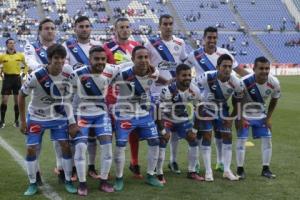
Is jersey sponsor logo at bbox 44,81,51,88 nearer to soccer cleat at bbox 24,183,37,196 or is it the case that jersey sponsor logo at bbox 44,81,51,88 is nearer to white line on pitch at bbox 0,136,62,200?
soccer cleat at bbox 24,183,37,196

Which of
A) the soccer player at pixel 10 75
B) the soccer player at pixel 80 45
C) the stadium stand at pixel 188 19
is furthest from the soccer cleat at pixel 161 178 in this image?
the stadium stand at pixel 188 19

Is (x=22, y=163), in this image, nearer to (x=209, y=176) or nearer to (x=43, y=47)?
(x=43, y=47)

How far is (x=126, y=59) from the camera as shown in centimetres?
809

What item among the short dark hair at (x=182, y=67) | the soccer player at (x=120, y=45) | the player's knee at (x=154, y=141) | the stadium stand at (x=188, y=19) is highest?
the stadium stand at (x=188, y=19)

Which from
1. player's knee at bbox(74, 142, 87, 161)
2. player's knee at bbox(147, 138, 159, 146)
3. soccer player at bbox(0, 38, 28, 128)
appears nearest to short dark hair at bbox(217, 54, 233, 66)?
player's knee at bbox(147, 138, 159, 146)

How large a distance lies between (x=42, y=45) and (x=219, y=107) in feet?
9.36

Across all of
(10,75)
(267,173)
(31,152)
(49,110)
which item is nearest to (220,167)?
(267,173)

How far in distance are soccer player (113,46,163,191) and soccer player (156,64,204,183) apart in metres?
0.38

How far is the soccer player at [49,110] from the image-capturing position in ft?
23.2

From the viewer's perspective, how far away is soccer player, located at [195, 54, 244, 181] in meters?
8.14

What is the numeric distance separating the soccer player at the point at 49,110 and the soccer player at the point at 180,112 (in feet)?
4.86

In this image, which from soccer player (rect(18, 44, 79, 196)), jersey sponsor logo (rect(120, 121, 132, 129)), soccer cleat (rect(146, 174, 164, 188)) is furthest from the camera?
soccer cleat (rect(146, 174, 164, 188))

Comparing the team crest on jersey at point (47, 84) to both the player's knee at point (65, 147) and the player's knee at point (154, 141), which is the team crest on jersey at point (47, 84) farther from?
the player's knee at point (154, 141)

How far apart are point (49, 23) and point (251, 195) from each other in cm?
373
